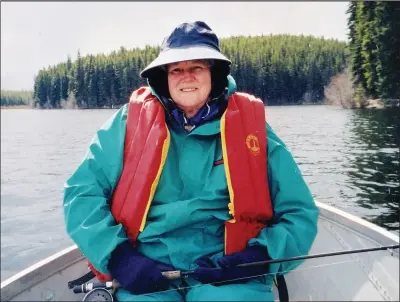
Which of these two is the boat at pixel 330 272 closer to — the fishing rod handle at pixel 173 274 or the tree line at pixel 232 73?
the fishing rod handle at pixel 173 274

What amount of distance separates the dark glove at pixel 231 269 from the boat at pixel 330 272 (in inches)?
6.4

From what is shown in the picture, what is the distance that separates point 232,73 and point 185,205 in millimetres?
4112

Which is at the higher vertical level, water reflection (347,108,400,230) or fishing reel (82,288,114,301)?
fishing reel (82,288,114,301)

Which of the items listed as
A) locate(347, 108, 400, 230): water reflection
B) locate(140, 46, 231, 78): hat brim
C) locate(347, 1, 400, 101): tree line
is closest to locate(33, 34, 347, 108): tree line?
locate(347, 1, 400, 101): tree line

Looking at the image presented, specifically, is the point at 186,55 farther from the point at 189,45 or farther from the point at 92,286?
the point at 92,286

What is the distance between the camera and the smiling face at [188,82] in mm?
2291

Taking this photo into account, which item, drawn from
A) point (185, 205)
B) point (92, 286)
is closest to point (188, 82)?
point (185, 205)

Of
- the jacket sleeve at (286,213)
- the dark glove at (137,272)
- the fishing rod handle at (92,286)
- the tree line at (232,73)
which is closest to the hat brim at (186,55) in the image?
the jacket sleeve at (286,213)

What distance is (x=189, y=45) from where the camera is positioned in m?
2.23

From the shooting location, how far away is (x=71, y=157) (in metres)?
12.6

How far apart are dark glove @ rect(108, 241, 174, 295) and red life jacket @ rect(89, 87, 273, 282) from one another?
0.43 feet

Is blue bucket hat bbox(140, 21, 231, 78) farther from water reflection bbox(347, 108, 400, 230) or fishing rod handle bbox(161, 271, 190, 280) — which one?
water reflection bbox(347, 108, 400, 230)

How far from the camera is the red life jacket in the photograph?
6.98ft

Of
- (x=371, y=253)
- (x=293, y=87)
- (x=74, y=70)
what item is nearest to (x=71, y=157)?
(x=74, y=70)
